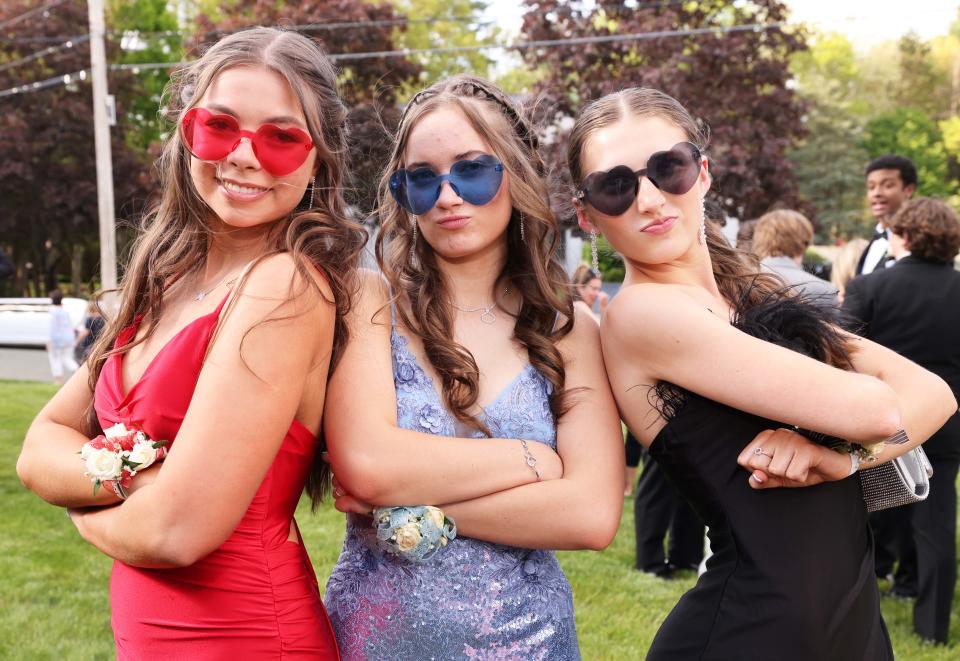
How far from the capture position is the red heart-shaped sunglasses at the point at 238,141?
215 centimetres

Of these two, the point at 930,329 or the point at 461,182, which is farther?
the point at 930,329

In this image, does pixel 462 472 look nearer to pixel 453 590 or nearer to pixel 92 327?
pixel 453 590

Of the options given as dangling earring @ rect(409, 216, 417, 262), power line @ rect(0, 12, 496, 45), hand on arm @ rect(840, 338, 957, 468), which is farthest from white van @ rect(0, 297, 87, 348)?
hand on arm @ rect(840, 338, 957, 468)

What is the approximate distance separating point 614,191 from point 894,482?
1.01m

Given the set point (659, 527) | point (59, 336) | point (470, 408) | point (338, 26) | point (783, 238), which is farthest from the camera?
point (338, 26)

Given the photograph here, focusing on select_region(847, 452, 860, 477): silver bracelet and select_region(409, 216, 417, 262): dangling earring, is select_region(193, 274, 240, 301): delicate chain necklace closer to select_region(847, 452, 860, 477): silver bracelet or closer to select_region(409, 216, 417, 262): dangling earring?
select_region(409, 216, 417, 262): dangling earring

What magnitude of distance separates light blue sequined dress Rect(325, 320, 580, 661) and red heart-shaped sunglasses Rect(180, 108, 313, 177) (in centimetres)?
54

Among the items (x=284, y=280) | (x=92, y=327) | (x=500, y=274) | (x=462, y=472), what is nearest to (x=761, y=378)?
(x=462, y=472)

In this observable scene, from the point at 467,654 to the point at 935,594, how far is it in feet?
13.2

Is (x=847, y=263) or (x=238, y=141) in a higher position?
(x=238, y=141)

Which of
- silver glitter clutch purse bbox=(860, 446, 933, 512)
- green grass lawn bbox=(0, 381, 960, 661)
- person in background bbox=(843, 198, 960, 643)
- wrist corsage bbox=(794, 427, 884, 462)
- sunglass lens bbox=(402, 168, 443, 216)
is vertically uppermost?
sunglass lens bbox=(402, 168, 443, 216)

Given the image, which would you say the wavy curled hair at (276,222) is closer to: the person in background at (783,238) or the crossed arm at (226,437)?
the crossed arm at (226,437)

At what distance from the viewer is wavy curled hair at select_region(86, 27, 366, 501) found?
2.21 m

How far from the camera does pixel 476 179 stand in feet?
7.91
